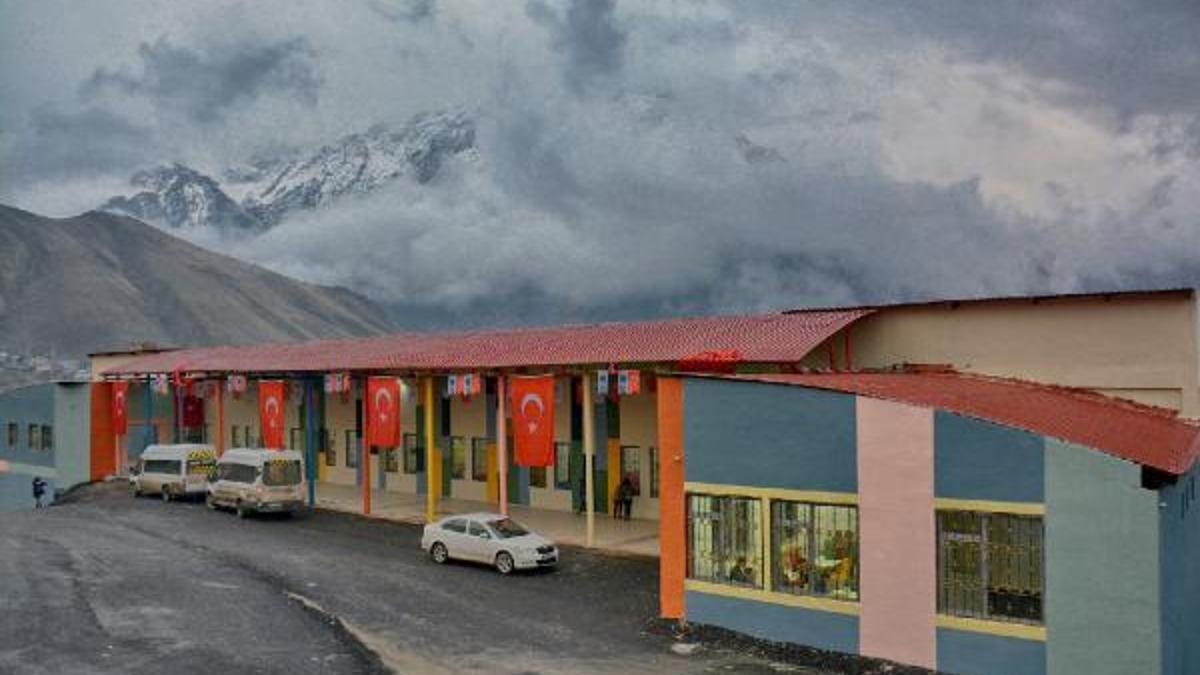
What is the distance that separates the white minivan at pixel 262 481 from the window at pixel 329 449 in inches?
446

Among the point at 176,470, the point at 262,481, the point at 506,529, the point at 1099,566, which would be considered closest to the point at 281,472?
the point at 262,481

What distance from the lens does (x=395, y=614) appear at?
2414 centimetres

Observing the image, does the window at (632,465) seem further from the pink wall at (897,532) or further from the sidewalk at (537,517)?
the pink wall at (897,532)

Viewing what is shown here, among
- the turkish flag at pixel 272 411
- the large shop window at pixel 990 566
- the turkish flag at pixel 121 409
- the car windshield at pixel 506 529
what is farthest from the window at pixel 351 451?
the large shop window at pixel 990 566

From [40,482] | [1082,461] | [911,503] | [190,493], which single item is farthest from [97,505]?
[1082,461]

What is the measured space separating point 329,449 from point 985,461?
1558 inches

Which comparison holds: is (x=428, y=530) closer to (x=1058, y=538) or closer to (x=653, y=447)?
(x=653, y=447)

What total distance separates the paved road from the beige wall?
10900 millimetres

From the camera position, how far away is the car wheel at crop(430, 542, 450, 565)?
100 feet

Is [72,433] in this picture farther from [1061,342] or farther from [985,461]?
[985,461]

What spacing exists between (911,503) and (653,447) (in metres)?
18.4

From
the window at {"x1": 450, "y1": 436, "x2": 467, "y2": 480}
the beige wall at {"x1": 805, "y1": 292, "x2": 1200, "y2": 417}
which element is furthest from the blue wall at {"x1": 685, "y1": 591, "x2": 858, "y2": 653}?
the window at {"x1": 450, "y1": 436, "x2": 467, "y2": 480}

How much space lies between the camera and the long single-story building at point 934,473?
1772 centimetres

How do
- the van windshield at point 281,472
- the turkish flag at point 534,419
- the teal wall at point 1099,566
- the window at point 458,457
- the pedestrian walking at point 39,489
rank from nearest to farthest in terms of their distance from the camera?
the teal wall at point 1099,566
the turkish flag at point 534,419
the van windshield at point 281,472
the window at point 458,457
the pedestrian walking at point 39,489
